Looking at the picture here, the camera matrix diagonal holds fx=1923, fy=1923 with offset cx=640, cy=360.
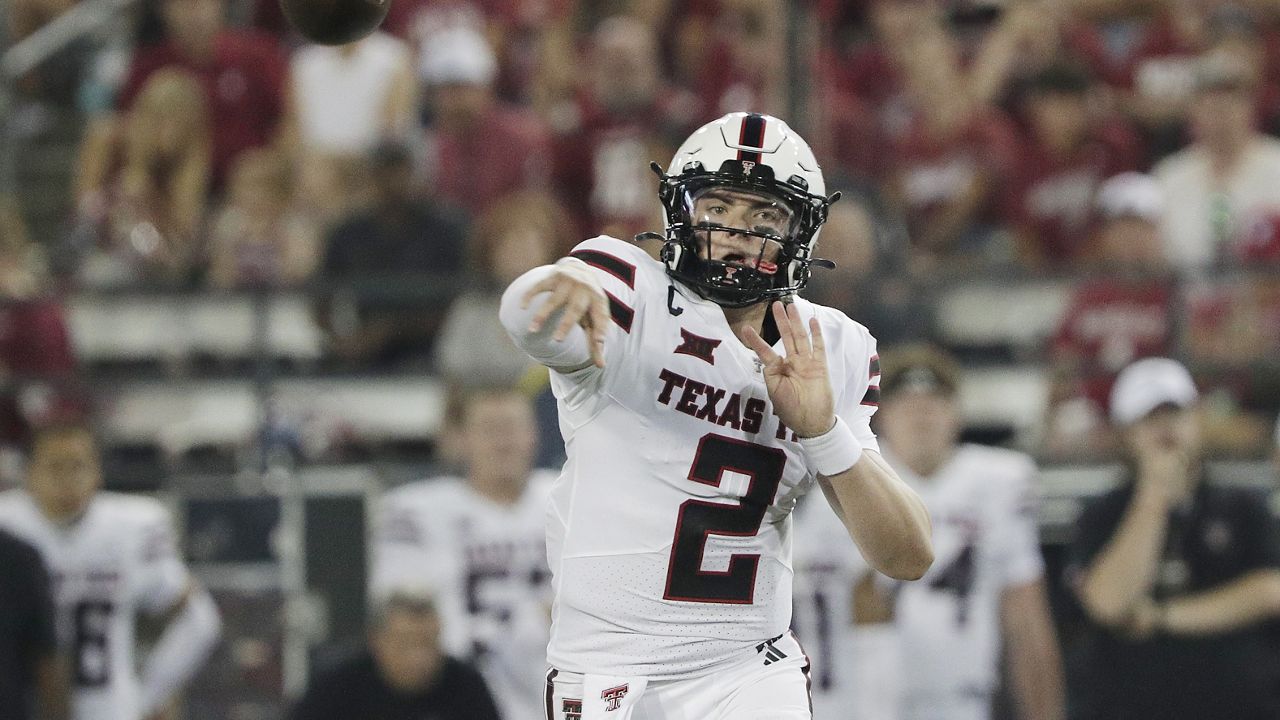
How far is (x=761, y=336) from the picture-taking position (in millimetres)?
4203

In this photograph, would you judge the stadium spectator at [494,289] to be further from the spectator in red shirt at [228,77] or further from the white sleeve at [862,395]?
the white sleeve at [862,395]

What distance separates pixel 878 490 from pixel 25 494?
15.2 ft

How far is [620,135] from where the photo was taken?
8984mm

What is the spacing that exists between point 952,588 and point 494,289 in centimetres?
232

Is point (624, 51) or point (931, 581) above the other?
point (624, 51)

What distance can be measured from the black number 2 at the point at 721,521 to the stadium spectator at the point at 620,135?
468cm

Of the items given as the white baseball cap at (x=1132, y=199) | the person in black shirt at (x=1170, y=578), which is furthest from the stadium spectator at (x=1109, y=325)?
the person in black shirt at (x=1170, y=578)

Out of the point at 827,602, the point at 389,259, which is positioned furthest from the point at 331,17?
the point at 389,259

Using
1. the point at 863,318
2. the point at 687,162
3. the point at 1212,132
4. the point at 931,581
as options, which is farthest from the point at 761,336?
the point at 1212,132

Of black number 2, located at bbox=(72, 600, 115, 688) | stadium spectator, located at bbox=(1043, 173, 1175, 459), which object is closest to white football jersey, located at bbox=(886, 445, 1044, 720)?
stadium spectator, located at bbox=(1043, 173, 1175, 459)

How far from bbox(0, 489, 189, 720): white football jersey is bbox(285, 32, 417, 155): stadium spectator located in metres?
2.49

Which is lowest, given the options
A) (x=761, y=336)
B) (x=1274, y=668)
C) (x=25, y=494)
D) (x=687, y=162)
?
(x=1274, y=668)

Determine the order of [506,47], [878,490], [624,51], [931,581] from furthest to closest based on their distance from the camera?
[506,47] < [624,51] < [931,581] < [878,490]

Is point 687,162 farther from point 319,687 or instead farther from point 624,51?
point 624,51
